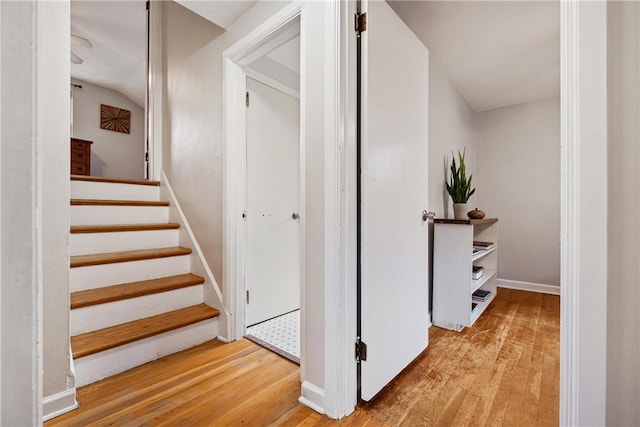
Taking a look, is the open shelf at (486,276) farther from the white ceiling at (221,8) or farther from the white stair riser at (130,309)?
the white ceiling at (221,8)

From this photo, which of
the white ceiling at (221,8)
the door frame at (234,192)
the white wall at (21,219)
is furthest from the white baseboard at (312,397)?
the white ceiling at (221,8)

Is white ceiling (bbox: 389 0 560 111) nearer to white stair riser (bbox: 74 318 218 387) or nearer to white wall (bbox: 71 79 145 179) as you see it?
white stair riser (bbox: 74 318 218 387)

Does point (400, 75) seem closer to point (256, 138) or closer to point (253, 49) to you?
point (253, 49)

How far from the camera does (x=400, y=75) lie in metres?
1.51

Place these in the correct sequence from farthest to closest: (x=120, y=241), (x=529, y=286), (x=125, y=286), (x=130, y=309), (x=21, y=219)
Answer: (x=529, y=286)
(x=120, y=241)
(x=125, y=286)
(x=130, y=309)
(x=21, y=219)

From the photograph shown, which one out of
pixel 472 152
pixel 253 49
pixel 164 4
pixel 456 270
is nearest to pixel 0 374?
pixel 253 49

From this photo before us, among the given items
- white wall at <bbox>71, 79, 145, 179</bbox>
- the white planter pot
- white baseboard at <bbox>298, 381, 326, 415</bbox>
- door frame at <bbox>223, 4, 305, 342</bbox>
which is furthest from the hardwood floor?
white wall at <bbox>71, 79, 145, 179</bbox>

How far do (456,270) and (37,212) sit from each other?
234 centimetres

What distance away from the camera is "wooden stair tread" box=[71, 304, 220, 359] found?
141 centimetres

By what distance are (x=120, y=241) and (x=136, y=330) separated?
0.73m

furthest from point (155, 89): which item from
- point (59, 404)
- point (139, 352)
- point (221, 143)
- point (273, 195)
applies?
point (59, 404)

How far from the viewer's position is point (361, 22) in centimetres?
128

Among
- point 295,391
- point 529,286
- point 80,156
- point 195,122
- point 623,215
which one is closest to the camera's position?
point 623,215

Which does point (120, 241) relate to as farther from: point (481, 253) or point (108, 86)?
point (108, 86)
